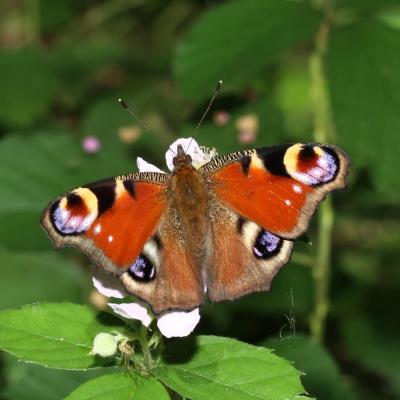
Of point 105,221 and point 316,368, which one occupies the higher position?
point 105,221

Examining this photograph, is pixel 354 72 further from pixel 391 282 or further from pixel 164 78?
pixel 164 78

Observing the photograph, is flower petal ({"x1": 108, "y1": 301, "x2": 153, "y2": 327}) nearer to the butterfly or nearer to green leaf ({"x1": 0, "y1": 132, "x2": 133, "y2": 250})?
the butterfly

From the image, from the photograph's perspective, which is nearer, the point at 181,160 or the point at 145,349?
the point at 145,349

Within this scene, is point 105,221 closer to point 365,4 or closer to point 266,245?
point 266,245

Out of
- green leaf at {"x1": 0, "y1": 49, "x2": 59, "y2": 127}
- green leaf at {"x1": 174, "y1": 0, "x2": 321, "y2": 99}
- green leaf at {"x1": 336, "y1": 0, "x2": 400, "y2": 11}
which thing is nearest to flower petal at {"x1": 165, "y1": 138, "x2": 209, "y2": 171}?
green leaf at {"x1": 174, "y1": 0, "x2": 321, "y2": 99}

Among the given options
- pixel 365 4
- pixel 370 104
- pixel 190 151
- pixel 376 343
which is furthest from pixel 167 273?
pixel 376 343

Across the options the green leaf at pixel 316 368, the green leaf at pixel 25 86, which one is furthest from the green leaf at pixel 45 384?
the green leaf at pixel 25 86

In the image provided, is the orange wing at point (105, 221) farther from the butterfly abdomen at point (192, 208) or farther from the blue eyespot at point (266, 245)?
the blue eyespot at point (266, 245)
